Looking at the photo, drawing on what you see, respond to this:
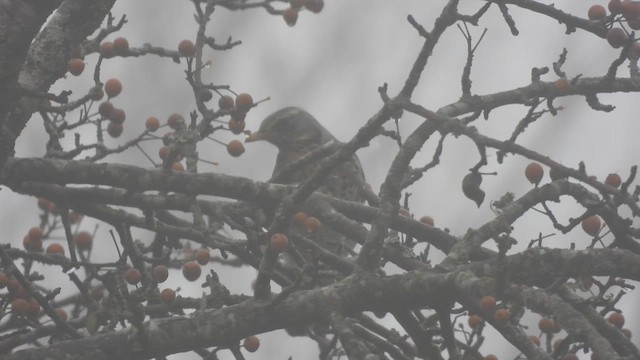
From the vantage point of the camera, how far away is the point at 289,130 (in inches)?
343

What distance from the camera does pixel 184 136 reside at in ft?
14.4

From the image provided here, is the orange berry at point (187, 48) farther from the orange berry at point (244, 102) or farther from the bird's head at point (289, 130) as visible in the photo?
the bird's head at point (289, 130)

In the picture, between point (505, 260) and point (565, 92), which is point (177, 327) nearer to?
point (505, 260)

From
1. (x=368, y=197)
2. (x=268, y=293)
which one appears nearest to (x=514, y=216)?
(x=268, y=293)

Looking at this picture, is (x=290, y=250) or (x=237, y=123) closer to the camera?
(x=290, y=250)

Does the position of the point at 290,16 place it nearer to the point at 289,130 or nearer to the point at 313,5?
the point at 313,5

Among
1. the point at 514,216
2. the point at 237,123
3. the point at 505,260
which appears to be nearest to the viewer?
the point at 505,260

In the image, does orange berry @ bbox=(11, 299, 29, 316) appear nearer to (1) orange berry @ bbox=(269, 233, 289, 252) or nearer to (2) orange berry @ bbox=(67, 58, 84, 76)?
(2) orange berry @ bbox=(67, 58, 84, 76)

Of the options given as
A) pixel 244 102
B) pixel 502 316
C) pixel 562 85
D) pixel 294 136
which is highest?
pixel 294 136

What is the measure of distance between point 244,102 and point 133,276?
100cm

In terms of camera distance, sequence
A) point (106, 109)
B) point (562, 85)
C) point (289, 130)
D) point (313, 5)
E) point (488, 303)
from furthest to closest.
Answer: point (289, 130) → point (313, 5) → point (106, 109) → point (562, 85) → point (488, 303)

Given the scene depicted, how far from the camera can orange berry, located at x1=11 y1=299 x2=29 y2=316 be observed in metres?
4.57

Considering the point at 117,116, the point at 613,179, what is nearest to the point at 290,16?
the point at 117,116

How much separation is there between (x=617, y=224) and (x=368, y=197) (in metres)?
1.85
